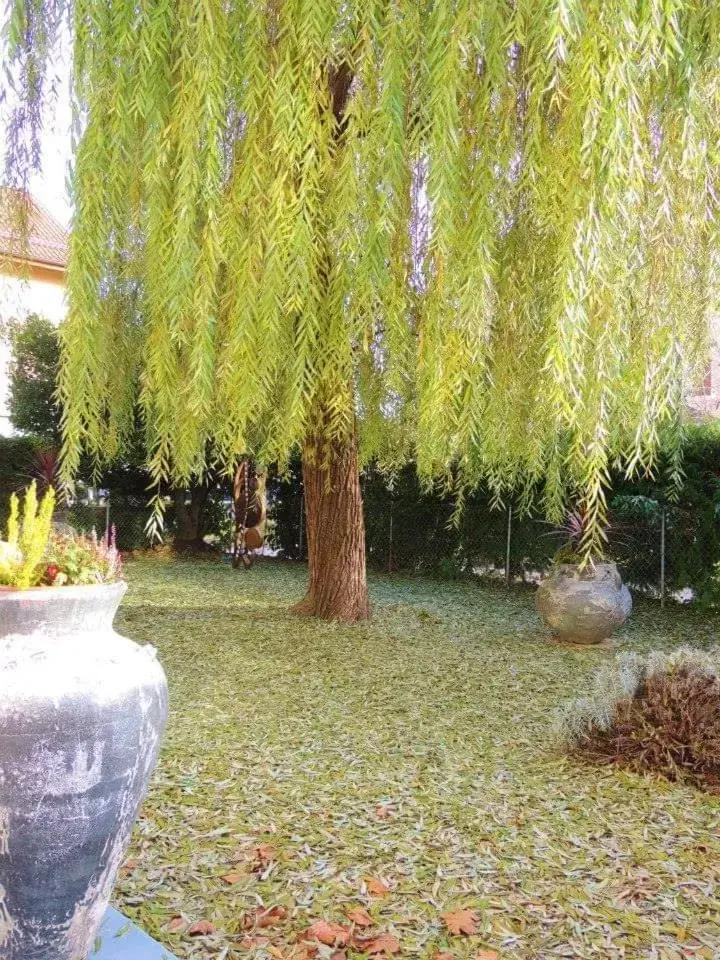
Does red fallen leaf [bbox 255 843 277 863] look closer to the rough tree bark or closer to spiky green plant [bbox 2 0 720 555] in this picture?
spiky green plant [bbox 2 0 720 555]

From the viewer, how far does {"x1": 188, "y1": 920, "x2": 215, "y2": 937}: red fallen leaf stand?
198 cm

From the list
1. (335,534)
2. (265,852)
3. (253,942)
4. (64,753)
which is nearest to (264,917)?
(253,942)

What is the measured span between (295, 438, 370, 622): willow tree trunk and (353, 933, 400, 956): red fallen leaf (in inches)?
164

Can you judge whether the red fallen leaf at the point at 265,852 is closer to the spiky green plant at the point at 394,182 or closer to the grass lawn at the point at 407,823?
the grass lawn at the point at 407,823

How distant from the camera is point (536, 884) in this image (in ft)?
7.46

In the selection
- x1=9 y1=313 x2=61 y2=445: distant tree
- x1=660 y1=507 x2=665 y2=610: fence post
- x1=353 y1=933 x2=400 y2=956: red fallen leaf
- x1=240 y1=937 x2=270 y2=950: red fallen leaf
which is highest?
x1=9 y1=313 x2=61 y2=445: distant tree

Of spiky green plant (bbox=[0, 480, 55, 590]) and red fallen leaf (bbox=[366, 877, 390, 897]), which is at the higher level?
spiky green plant (bbox=[0, 480, 55, 590])

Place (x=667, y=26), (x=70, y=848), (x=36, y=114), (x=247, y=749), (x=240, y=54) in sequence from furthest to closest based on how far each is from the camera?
(x=247, y=749) < (x=36, y=114) < (x=240, y=54) < (x=667, y=26) < (x=70, y=848)

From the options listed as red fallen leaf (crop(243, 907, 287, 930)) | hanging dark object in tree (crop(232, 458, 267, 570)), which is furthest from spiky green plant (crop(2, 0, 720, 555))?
hanging dark object in tree (crop(232, 458, 267, 570))

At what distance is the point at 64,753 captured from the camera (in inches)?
60.0

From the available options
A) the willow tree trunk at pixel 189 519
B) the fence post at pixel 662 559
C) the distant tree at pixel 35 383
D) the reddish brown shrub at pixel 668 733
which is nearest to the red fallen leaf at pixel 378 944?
the reddish brown shrub at pixel 668 733

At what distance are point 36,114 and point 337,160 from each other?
1267mm

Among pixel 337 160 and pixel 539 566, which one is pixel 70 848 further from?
pixel 539 566

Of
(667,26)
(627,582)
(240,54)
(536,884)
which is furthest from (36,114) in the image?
(627,582)
